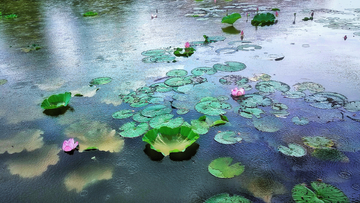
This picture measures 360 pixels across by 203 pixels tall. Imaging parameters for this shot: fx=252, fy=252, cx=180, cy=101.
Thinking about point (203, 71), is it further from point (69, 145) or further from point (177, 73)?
point (69, 145)

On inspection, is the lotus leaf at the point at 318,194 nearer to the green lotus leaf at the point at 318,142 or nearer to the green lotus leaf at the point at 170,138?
the green lotus leaf at the point at 318,142

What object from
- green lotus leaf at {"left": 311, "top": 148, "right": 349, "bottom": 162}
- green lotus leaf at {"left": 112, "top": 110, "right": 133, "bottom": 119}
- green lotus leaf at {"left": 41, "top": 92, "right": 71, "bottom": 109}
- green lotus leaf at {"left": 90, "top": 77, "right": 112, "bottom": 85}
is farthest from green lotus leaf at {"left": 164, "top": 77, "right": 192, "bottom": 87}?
green lotus leaf at {"left": 311, "top": 148, "right": 349, "bottom": 162}

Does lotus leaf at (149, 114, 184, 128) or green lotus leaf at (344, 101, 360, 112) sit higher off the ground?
green lotus leaf at (344, 101, 360, 112)

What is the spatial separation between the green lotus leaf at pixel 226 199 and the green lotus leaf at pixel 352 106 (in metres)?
1.35

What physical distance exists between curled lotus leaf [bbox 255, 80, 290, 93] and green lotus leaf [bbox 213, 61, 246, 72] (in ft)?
1.52

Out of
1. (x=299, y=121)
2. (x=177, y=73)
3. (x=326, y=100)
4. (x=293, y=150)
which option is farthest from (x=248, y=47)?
(x=293, y=150)

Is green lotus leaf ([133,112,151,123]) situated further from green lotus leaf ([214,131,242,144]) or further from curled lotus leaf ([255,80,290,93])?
curled lotus leaf ([255,80,290,93])

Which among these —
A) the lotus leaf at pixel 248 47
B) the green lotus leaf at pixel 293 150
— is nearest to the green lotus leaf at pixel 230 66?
the lotus leaf at pixel 248 47

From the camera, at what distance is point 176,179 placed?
1563 mm

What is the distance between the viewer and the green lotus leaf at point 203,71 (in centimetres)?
292

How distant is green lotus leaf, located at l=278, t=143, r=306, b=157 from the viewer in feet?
5.47

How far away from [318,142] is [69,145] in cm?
177

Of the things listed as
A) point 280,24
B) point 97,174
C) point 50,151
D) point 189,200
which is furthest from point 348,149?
point 280,24

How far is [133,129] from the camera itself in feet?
6.66
